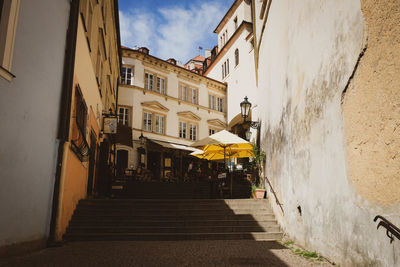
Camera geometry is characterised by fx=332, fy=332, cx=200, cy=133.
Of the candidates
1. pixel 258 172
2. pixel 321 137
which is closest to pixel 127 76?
pixel 258 172

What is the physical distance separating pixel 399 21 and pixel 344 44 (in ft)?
4.67

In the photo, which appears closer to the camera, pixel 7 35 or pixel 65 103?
pixel 7 35

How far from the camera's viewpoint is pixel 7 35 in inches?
178

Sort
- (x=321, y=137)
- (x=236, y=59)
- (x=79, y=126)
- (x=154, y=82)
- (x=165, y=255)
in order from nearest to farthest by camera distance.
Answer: (x=321, y=137)
(x=165, y=255)
(x=79, y=126)
(x=154, y=82)
(x=236, y=59)

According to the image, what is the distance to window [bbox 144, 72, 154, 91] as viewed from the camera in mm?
25656

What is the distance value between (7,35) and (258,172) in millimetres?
9791

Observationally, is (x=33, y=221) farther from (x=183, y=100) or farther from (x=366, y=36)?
(x=183, y=100)

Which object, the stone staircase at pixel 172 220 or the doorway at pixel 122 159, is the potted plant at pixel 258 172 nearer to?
the stone staircase at pixel 172 220

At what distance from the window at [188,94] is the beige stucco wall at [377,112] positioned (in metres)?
24.4

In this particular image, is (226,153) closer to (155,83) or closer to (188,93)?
(155,83)

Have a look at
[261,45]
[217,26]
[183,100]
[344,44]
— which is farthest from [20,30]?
[217,26]

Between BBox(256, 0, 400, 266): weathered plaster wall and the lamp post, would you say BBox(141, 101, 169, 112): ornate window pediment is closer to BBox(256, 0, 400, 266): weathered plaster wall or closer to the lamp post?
the lamp post

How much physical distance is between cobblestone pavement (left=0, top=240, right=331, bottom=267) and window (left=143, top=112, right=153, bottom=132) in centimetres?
1790

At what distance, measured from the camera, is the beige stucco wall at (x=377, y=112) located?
3324mm
